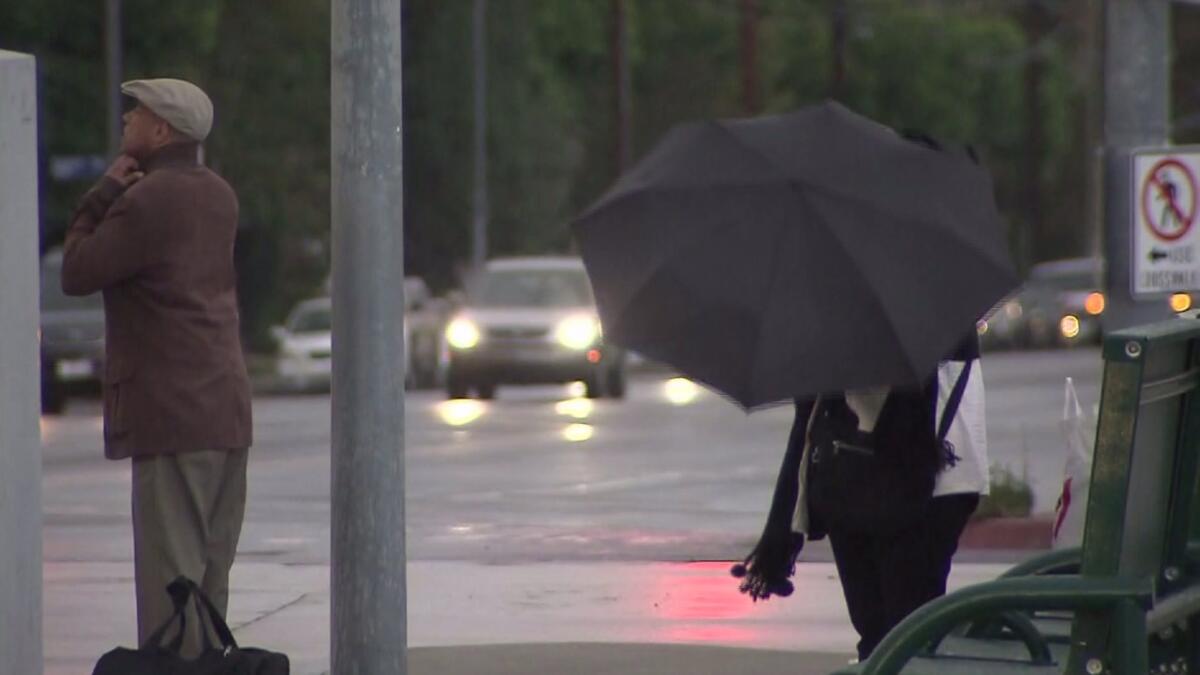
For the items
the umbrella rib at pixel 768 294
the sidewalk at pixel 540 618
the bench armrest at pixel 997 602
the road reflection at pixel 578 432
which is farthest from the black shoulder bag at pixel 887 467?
the road reflection at pixel 578 432

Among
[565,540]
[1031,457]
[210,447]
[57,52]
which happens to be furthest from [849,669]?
→ [57,52]

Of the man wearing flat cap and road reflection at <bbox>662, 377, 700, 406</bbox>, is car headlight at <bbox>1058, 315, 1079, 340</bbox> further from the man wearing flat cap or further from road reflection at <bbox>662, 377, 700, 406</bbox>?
the man wearing flat cap

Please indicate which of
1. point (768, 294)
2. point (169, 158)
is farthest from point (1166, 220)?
point (768, 294)

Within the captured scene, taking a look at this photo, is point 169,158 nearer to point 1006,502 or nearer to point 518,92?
point 1006,502

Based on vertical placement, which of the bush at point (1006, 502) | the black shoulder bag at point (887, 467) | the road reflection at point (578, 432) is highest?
the black shoulder bag at point (887, 467)

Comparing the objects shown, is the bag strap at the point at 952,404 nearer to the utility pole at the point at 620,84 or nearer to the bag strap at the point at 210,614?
the bag strap at the point at 210,614

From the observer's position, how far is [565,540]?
47.3 feet

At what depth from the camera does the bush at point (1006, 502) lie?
1445cm

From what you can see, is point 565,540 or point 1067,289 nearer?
point 565,540

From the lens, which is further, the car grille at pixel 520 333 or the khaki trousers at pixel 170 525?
the car grille at pixel 520 333

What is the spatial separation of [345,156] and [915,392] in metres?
1.84

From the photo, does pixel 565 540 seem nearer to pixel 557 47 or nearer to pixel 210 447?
pixel 210 447

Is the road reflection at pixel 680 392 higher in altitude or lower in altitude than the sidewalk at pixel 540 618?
lower

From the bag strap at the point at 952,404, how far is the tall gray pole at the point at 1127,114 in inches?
213
